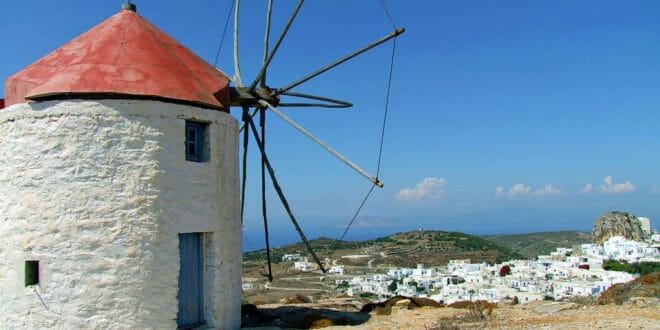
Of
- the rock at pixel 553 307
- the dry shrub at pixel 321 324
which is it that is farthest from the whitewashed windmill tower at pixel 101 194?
the rock at pixel 553 307

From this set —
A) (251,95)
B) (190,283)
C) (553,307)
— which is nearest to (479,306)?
(553,307)

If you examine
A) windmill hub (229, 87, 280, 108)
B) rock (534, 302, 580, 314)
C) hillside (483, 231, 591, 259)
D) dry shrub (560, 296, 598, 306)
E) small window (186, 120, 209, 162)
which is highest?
windmill hub (229, 87, 280, 108)

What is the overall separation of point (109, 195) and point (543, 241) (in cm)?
11076

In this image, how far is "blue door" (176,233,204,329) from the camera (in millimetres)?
9359

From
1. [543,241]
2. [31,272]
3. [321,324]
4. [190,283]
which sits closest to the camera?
[31,272]

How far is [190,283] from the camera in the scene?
9.48m

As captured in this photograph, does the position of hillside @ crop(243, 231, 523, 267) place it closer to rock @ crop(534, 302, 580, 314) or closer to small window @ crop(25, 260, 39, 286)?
rock @ crop(534, 302, 580, 314)

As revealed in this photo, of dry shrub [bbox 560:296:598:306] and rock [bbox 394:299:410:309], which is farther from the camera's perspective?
rock [bbox 394:299:410:309]

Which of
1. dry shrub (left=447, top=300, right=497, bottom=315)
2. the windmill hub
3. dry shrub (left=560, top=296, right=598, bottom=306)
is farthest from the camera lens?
dry shrub (left=560, top=296, right=598, bottom=306)

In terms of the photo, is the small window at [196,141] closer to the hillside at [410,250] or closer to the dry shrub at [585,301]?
the dry shrub at [585,301]

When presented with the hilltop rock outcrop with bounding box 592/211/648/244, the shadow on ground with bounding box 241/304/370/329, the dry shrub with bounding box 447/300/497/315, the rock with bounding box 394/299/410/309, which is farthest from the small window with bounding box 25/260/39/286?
the hilltop rock outcrop with bounding box 592/211/648/244

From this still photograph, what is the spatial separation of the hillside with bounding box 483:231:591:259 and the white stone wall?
298 feet

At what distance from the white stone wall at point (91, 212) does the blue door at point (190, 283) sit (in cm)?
40

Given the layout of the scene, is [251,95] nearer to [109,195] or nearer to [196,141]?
[196,141]
